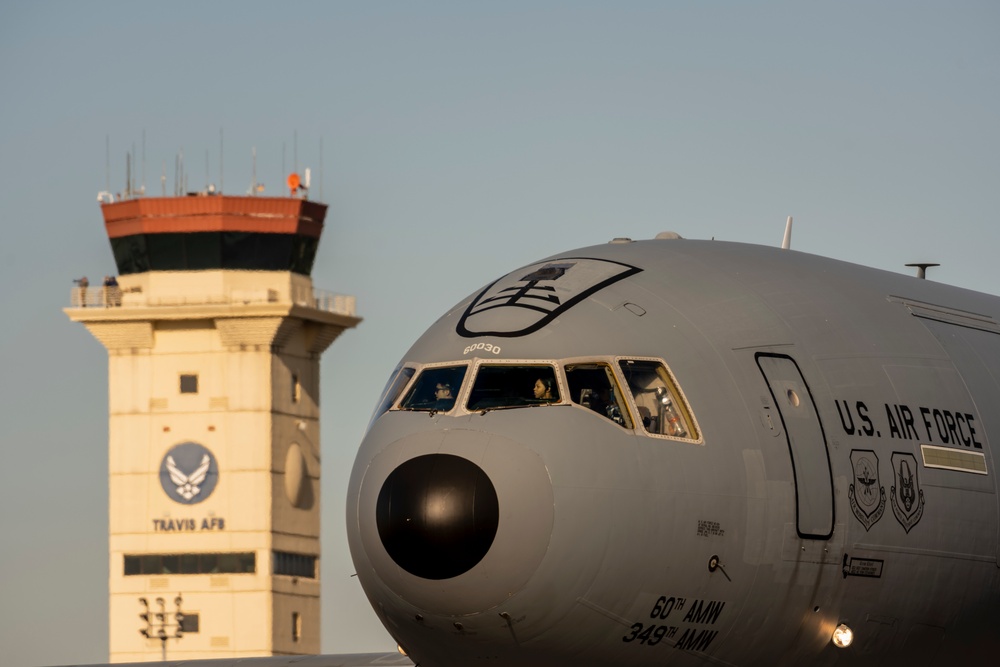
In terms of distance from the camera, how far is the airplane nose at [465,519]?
20.2 metres

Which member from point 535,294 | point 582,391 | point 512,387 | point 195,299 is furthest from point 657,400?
point 195,299

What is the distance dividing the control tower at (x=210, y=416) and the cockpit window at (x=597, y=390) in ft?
303

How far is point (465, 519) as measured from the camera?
20.1m

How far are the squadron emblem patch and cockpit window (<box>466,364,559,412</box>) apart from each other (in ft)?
13.5

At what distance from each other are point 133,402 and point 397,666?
89.8 m

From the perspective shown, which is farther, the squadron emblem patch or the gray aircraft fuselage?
the squadron emblem patch

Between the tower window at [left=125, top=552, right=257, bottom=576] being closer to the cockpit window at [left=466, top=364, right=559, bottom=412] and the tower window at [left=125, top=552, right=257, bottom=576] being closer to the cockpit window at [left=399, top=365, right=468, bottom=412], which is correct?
the cockpit window at [left=399, top=365, right=468, bottom=412]

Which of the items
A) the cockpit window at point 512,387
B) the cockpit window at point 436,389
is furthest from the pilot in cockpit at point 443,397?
the cockpit window at point 512,387

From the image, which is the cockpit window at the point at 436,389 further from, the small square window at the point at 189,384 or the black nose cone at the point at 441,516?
the small square window at the point at 189,384

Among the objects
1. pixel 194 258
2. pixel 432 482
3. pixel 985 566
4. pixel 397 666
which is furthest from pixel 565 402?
pixel 194 258

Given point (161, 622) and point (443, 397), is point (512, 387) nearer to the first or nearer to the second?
point (443, 397)

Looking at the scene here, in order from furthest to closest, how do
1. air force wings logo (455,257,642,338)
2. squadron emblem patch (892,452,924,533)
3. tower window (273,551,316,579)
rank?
tower window (273,551,316,579), squadron emblem patch (892,452,924,533), air force wings logo (455,257,642,338)

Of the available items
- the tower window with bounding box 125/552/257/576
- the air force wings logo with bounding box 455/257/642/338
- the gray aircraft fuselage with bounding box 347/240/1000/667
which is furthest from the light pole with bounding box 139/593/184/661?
the air force wings logo with bounding box 455/257/642/338

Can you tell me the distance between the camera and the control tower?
4488 inches
